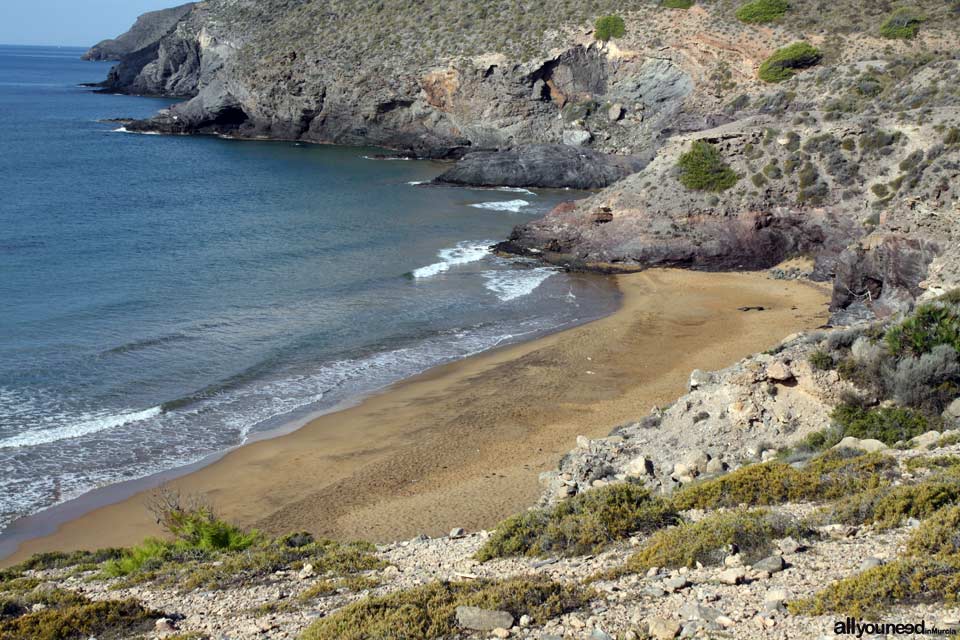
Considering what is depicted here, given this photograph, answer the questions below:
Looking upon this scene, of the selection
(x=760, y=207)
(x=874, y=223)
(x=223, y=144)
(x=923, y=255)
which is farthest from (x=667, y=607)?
(x=223, y=144)

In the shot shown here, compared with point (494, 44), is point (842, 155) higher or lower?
lower

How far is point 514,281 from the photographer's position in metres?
35.9

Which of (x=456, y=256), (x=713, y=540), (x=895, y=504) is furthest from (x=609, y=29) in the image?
(x=713, y=540)

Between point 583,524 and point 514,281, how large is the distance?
25.5 m

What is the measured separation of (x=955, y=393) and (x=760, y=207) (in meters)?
23.3

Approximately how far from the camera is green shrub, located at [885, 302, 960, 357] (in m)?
14.7

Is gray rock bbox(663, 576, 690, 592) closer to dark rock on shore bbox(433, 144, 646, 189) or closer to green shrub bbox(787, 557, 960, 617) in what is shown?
green shrub bbox(787, 557, 960, 617)

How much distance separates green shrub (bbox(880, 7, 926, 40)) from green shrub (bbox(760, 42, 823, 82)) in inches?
176

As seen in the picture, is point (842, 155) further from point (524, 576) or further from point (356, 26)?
point (356, 26)

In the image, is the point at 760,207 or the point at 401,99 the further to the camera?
the point at 401,99

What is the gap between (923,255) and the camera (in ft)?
85.3

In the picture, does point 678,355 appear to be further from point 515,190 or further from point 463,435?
point 515,190

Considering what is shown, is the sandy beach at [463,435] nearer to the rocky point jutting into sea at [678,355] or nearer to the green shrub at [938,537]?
the rocky point jutting into sea at [678,355]

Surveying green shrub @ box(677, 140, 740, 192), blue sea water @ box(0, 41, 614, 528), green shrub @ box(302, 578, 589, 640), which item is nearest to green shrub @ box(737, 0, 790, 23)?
blue sea water @ box(0, 41, 614, 528)
